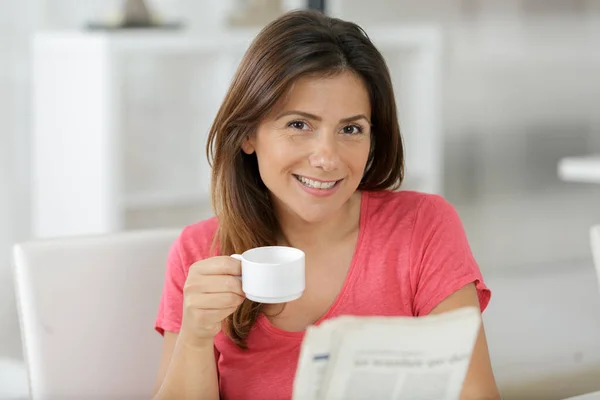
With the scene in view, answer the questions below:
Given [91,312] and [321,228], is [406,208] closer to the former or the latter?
[321,228]

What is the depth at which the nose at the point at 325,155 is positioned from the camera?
1.35m

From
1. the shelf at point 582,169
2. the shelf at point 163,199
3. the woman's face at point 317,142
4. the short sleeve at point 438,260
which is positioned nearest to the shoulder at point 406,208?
the short sleeve at point 438,260

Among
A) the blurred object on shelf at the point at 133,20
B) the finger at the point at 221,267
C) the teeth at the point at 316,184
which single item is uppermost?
the blurred object on shelf at the point at 133,20

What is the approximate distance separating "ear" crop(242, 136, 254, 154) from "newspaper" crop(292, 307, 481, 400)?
632 millimetres

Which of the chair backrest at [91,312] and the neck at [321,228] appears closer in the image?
the chair backrest at [91,312]

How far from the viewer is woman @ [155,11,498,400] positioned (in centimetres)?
137

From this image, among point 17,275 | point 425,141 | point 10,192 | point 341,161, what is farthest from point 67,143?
point 341,161

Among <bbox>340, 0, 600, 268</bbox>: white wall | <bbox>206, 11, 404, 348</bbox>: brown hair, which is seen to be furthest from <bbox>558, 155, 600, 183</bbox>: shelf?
<bbox>206, 11, 404, 348</bbox>: brown hair

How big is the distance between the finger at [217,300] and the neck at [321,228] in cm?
31

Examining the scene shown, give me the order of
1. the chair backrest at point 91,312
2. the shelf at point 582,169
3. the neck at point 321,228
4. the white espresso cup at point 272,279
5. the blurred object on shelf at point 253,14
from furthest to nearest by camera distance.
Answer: the blurred object on shelf at point 253,14, the shelf at point 582,169, the neck at point 321,228, the chair backrest at point 91,312, the white espresso cup at point 272,279

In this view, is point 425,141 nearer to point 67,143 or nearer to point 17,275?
point 67,143

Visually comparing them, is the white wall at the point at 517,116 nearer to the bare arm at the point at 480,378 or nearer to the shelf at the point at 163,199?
the shelf at the point at 163,199

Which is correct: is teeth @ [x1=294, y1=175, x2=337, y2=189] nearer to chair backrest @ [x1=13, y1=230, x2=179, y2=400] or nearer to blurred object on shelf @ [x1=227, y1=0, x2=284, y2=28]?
chair backrest @ [x1=13, y1=230, x2=179, y2=400]

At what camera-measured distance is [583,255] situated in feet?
12.1
